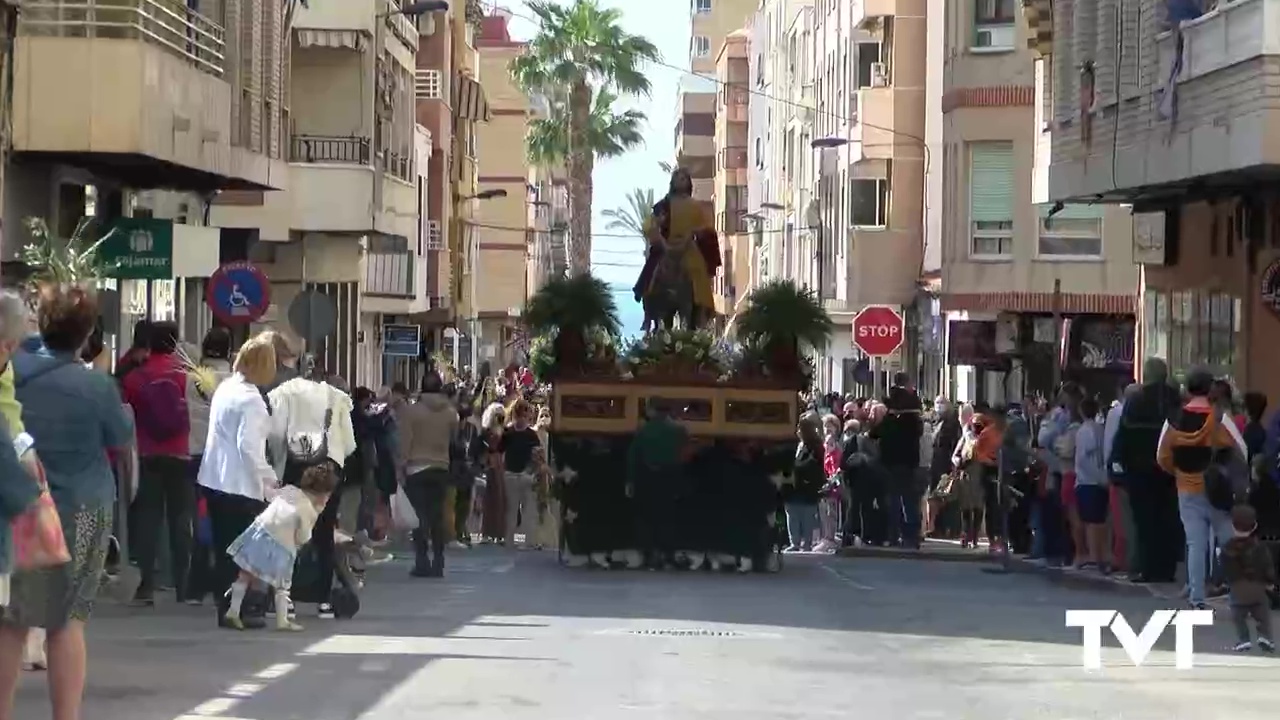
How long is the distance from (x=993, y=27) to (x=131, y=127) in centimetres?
2501

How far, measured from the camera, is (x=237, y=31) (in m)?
38.4

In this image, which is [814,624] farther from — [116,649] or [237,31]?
[237,31]

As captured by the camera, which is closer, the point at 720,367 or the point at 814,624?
the point at 814,624

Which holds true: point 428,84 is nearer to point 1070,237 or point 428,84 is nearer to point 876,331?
point 876,331

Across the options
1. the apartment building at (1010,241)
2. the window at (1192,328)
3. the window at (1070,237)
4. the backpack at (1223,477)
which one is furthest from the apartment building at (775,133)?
the backpack at (1223,477)

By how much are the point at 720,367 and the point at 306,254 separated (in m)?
22.0

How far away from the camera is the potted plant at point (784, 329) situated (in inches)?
1095

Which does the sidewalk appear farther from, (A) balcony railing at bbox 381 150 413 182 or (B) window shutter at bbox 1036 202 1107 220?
(A) balcony railing at bbox 381 150 413 182

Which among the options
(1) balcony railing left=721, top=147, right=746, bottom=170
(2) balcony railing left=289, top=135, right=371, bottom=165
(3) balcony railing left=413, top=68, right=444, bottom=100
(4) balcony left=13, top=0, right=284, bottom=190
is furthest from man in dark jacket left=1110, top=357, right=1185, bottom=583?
(1) balcony railing left=721, top=147, right=746, bottom=170

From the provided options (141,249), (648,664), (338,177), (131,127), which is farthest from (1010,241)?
(648,664)

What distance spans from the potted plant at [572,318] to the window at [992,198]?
2378 centimetres

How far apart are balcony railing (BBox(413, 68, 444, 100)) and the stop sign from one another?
2087 cm

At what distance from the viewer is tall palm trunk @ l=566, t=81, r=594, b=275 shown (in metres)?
89.8

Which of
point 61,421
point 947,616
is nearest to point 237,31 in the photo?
point 947,616
